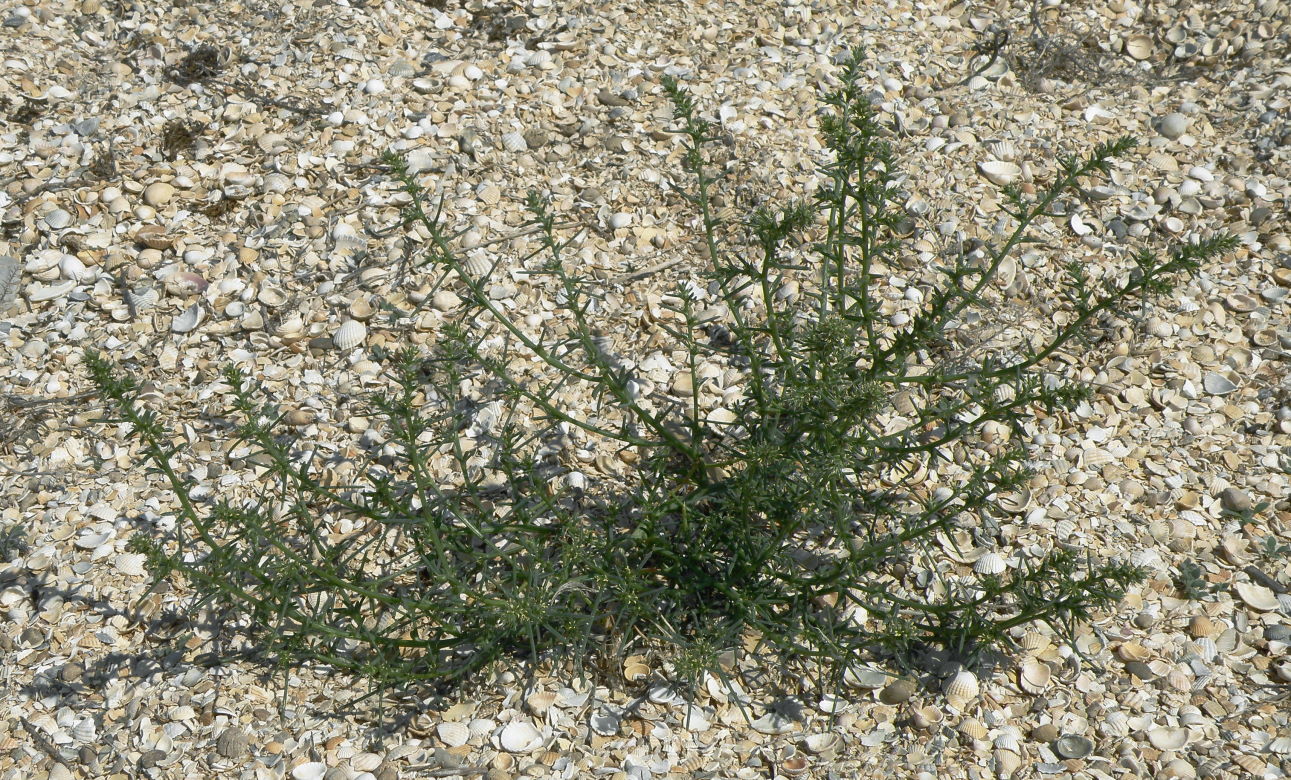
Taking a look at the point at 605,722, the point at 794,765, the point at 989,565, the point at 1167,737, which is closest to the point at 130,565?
the point at 605,722

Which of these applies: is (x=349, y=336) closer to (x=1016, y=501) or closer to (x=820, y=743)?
(x=820, y=743)

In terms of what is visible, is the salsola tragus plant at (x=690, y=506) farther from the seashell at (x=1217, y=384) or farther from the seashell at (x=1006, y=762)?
the seashell at (x=1217, y=384)

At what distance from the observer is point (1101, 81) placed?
13.2 feet

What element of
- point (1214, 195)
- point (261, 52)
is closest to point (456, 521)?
point (261, 52)

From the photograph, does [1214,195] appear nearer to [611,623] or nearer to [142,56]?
[611,623]

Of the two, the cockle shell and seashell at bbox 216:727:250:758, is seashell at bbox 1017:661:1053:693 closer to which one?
the cockle shell

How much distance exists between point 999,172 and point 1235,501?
1.29 meters

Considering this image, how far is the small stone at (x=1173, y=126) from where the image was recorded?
3.79 m

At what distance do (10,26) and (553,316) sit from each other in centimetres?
247

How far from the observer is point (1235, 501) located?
2.87 meters

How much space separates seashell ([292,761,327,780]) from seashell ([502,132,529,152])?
2.05m

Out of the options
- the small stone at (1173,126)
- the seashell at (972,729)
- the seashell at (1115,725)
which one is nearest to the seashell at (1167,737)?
the seashell at (1115,725)

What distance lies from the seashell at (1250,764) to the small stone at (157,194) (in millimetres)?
3323

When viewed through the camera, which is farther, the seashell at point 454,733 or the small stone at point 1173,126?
the small stone at point 1173,126
